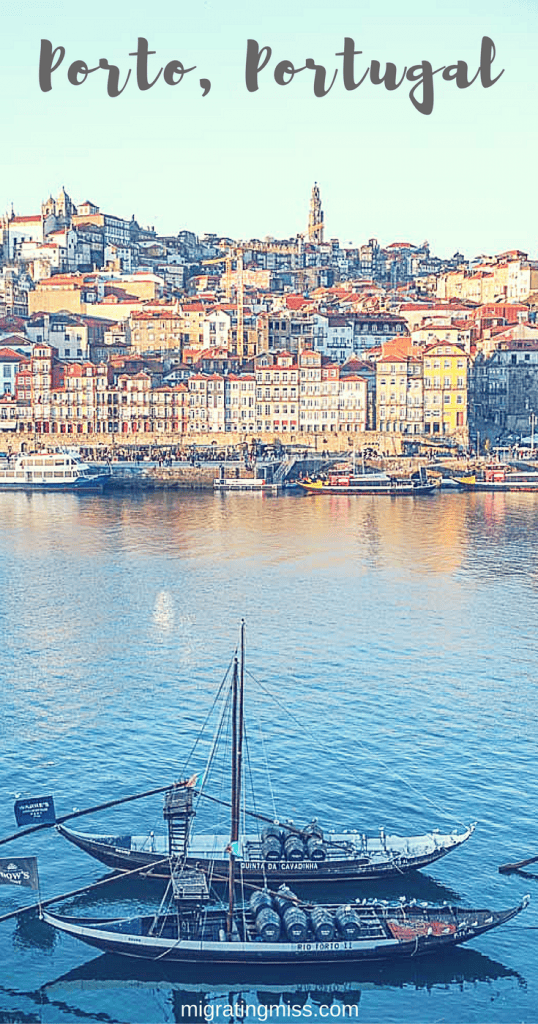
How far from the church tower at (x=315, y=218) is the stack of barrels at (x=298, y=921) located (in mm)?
128702

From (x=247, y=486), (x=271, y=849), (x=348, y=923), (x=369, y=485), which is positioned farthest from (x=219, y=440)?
(x=348, y=923)

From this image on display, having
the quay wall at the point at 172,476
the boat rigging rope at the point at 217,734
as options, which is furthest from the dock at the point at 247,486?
the boat rigging rope at the point at 217,734

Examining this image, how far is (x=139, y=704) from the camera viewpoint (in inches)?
1086

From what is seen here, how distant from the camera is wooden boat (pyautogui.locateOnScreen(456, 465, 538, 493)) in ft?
234

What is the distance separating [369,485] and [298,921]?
5462 centimetres

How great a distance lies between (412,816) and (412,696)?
6733 mm

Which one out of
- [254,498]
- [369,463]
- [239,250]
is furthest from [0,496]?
[239,250]

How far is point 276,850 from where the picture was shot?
19.3 metres

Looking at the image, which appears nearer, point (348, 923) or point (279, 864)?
point (348, 923)

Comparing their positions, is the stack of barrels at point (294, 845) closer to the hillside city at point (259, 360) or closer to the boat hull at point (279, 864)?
the boat hull at point (279, 864)

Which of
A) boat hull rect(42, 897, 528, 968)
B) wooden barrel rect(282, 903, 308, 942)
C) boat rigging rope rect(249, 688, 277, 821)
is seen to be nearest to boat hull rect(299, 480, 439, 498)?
boat rigging rope rect(249, 688, 277, 821)

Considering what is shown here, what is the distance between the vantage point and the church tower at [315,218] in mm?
142750

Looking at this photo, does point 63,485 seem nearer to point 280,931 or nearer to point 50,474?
point 50,474

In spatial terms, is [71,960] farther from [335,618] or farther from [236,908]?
[335,618]
